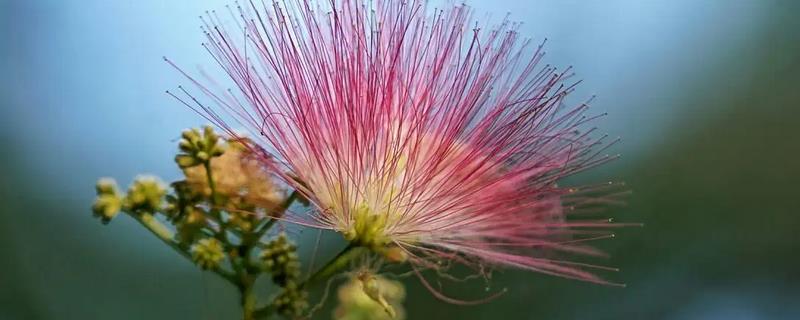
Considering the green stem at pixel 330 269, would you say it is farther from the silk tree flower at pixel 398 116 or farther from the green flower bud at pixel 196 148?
the green flower bud at pixel 196 148

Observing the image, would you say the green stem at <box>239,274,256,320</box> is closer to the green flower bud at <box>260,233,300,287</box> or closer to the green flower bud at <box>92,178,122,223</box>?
the green flower bud at <box>260,233,300,287</box>

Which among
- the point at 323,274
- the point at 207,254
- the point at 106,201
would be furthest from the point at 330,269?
the point at 106,201

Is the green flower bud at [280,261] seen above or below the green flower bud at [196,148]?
below

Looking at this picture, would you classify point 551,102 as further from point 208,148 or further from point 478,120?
point 208,148

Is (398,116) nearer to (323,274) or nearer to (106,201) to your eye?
(323,274)

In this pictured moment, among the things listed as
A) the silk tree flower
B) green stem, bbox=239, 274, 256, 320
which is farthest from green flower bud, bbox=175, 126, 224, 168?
green stem, bbox=239, 274, 256, 320

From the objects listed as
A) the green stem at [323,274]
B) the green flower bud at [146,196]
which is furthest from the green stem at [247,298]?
the green flower bud at [146,196]

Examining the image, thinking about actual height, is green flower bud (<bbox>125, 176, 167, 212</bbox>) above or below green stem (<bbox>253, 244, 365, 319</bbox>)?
above
